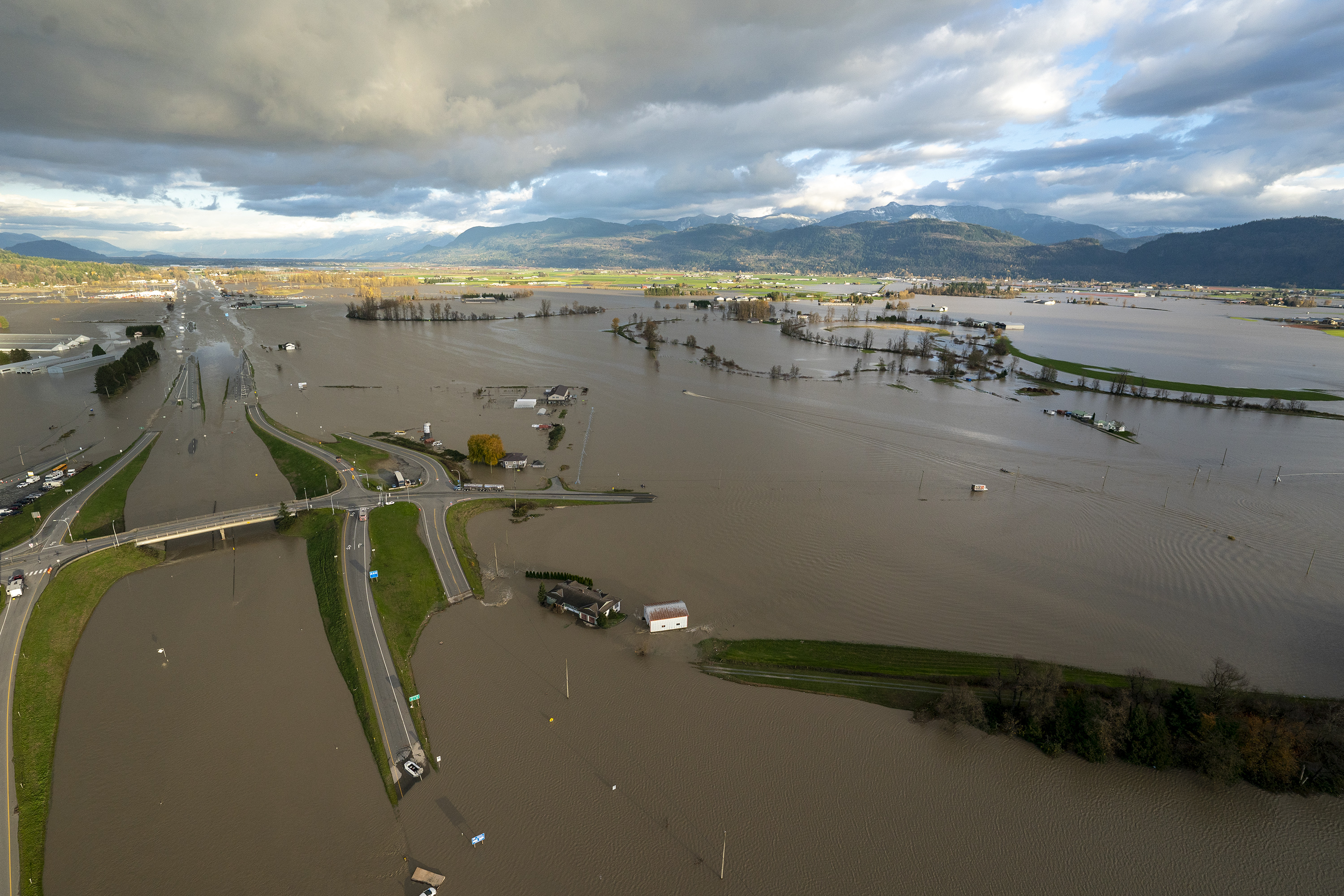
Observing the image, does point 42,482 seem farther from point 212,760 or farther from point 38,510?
point 212,760

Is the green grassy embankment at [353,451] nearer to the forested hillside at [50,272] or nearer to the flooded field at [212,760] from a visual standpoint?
the flooded field at [212,760]

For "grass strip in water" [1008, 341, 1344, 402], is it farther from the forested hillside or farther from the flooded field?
the forested hillside

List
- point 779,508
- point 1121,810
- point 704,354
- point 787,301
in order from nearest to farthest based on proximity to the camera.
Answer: point 1121,810 < point 779,508 < point 704,354 < point 787,301

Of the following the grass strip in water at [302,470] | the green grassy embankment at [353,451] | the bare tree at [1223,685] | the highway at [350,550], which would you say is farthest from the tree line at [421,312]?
the bare tree at [1223,685]

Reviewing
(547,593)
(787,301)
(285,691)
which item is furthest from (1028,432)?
(787,301)

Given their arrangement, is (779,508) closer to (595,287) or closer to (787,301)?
(787,301)
